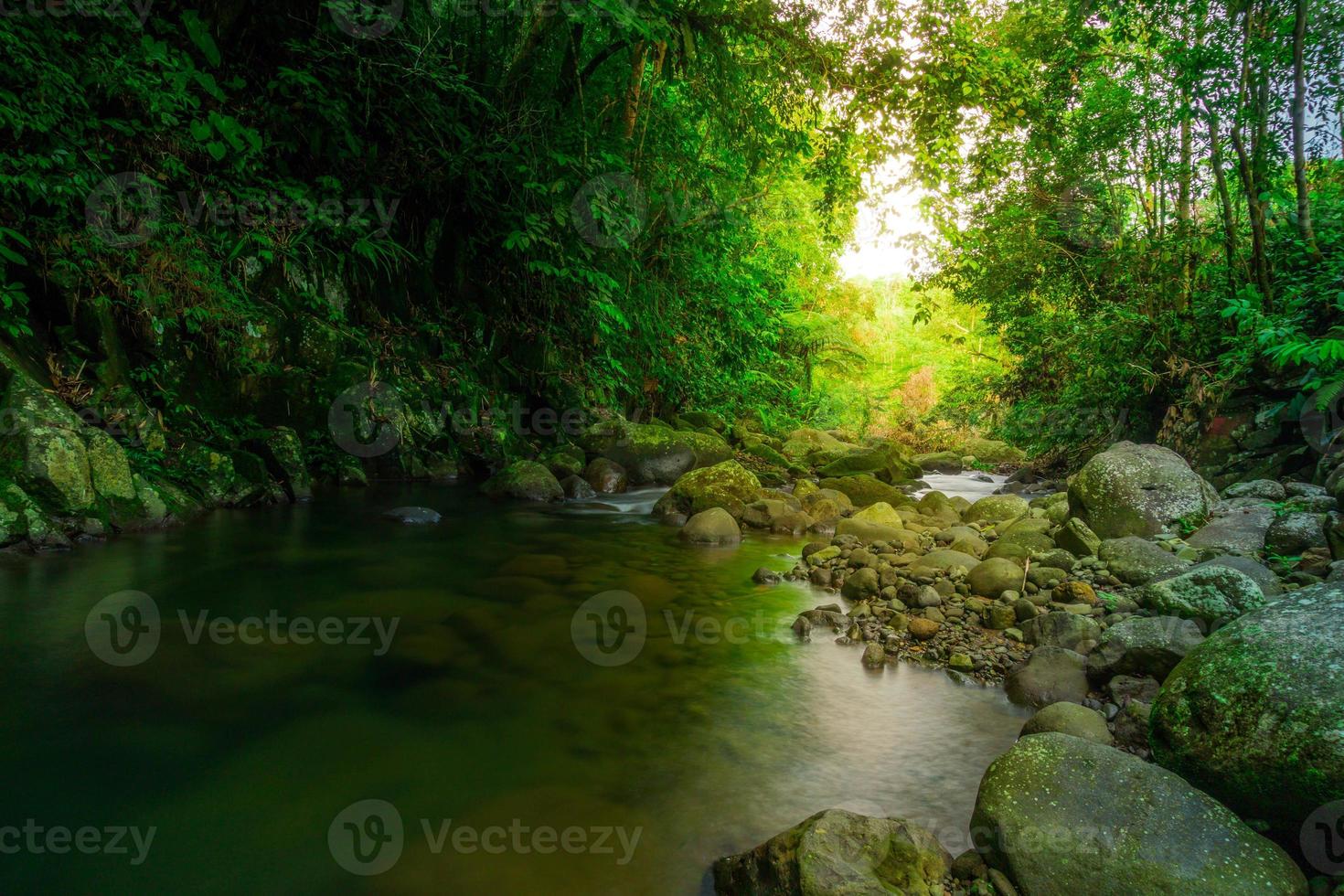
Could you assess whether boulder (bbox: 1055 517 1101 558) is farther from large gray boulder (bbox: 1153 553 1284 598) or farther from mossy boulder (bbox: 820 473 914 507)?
mossy boulder (bbox: 820 473 914 507)

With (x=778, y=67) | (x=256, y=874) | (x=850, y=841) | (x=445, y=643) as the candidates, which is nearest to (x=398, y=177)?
(x=778, y=67)

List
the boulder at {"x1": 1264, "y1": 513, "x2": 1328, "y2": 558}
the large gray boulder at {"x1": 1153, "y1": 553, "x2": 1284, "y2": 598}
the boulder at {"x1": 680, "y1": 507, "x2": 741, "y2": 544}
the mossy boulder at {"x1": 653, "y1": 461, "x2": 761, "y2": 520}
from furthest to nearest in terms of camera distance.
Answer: the mossy boulder at {"x1": 653, "y1": 461, "x2": 761, "y2": 520}
the boulder at {"x1": 680, "y1": 507, "x2": 741, "y2": 544}
the boulder at {"x1": 1264, "y1": 513, "x2": 1328, "y2": 558}
the large gray boulder at {"x1": 1153, "y1": 553, "x2": 1284, "y2": 598}

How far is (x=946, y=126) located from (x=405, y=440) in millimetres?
8088

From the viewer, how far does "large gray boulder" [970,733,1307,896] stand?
1.96 m

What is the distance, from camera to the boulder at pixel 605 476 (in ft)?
35.9

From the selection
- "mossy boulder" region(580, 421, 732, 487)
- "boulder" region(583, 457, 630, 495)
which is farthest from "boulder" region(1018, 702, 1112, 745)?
"mossy boulder" region(580, 421, 732, 487)

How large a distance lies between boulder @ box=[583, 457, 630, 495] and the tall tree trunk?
8.64 metres

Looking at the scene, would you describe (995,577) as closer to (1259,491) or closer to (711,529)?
(1259,491)

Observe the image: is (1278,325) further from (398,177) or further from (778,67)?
(398,177)

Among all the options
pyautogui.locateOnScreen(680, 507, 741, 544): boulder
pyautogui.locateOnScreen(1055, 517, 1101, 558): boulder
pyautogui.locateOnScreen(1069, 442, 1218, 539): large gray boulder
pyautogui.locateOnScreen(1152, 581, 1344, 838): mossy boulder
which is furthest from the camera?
pyautogui.locateOnScreen(680, 507, 741, 544): boulder

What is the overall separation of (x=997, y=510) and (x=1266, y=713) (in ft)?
20.4

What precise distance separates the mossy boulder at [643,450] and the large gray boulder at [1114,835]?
9608 mm

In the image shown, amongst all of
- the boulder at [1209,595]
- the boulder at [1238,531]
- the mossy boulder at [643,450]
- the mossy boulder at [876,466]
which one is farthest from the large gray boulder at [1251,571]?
the mossy boulder at [876,466]

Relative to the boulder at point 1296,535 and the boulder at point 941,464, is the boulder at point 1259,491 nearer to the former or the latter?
the boulder at point 1296,535
